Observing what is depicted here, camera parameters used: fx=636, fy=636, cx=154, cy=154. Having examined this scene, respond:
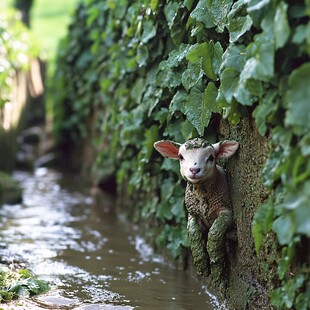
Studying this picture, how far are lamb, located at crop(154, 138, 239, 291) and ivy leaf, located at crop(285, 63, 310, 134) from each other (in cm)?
112

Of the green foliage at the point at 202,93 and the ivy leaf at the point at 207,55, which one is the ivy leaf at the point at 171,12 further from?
the ivy leaf at the point at 207,55

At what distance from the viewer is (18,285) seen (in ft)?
13.3

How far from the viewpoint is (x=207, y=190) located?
383cm

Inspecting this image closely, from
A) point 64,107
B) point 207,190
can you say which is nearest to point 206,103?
point 207,190

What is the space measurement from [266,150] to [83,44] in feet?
22.3

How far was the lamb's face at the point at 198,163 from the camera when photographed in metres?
3.63

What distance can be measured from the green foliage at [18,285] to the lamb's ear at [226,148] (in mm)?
1473

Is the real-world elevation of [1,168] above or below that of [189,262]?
above

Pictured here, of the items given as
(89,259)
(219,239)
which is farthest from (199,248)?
(89,259)

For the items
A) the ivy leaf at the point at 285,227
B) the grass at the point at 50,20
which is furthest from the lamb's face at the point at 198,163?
the grass at the point at 50,20

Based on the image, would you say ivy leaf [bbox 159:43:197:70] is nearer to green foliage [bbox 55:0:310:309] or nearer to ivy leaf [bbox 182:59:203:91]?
green foliage [bbox 55:0:310:309]

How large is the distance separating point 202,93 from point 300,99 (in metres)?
1.47

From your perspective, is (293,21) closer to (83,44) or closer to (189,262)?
(189,262)

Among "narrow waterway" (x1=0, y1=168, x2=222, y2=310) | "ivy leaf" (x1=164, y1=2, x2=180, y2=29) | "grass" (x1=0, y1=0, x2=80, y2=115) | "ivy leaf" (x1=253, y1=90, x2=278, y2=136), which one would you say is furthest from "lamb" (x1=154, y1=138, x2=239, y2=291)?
"grass" (x1=0, y1=0, x2=80, y2=115)
